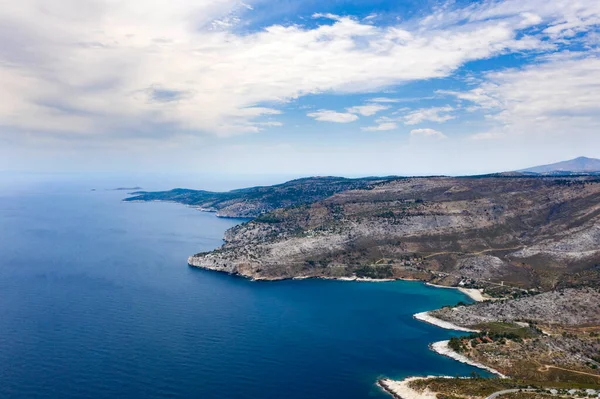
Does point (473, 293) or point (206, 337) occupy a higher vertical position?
point (206, 337)

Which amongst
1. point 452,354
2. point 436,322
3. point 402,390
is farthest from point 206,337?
point 436,322

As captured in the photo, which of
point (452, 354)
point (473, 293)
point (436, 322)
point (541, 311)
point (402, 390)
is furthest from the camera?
point (473, 293)

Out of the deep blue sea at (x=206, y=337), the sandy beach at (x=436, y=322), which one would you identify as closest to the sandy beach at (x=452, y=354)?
the deep blue sea at (x=206, y=337)

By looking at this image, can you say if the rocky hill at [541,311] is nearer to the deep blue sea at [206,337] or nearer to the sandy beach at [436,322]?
the sandy beach at [436,322]

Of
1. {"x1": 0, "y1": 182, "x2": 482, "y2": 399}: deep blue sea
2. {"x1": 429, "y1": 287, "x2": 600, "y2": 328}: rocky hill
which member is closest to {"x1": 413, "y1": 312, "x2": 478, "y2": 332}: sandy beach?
{"x1": 429, "y1": 287, "x2": 600, "y2": 328}: rocky hill

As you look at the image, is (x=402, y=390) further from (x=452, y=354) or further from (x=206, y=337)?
(x=206, y=337)

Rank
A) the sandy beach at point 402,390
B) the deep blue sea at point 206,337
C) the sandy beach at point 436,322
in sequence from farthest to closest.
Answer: the sandy beach at point 436,322 < the deep blue sea at point 206,337 < the sandy beach at point 402,390
